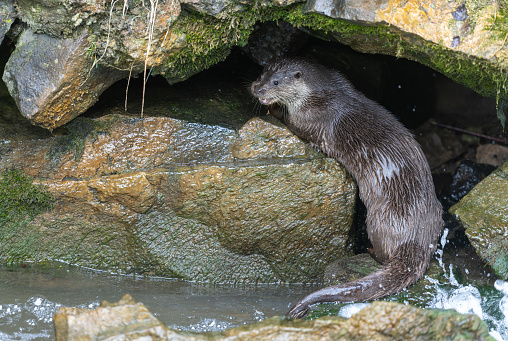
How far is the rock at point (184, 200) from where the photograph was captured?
129 inches

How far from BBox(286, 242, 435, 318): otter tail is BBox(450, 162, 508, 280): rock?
279 millimetres

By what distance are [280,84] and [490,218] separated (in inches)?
65.5

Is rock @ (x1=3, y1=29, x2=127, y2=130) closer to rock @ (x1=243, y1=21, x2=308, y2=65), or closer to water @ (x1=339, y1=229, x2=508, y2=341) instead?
rock @ (x1=243, y1=21, x2=308, y2=65)

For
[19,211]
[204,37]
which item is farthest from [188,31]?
[19,211]

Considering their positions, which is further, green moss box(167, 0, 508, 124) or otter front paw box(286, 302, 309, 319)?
green moss box(167, 0, 508, 124)

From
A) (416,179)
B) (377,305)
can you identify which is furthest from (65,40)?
(416,179)

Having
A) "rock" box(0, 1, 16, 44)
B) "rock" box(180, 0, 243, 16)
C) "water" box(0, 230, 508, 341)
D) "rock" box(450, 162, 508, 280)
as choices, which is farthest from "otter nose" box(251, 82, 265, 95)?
"rock" box(0, 1, 16, 44)

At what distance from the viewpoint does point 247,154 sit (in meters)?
3.48

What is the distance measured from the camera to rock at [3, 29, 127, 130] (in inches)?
110

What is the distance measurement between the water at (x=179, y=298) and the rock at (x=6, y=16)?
142cm

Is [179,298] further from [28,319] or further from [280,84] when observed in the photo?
[280,84]

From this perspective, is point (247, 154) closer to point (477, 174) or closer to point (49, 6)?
point (49, 6)

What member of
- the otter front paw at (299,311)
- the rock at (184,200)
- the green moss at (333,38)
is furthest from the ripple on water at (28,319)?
the green moss at (333,38)

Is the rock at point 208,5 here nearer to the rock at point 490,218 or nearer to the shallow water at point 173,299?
the shallow water at point 173,299
